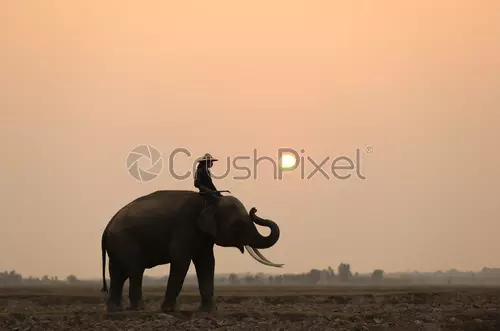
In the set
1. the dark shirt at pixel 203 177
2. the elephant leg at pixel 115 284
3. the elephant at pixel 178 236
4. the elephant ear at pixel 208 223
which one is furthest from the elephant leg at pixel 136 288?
the dark shirt at pixel 203 177

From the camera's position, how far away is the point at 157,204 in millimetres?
21031

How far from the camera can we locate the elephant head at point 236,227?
66.4ft

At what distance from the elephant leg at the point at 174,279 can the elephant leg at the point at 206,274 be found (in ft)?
1.51

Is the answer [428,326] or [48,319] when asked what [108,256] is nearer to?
[48,319]

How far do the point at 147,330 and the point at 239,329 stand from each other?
171cm

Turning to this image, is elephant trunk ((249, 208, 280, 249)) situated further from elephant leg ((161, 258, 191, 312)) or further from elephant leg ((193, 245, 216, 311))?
elephant leg ((161, 258, 191, 312))

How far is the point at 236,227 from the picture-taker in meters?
20.5

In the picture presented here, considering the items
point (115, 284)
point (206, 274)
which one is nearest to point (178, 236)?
point (206, 274)

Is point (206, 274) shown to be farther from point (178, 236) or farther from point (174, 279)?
point (178, 236)

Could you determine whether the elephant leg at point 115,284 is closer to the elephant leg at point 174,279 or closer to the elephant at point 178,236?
the elephant at point 178,236

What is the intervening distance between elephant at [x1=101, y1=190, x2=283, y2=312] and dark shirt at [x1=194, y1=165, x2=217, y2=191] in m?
0.29

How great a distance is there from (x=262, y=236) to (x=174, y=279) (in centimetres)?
225

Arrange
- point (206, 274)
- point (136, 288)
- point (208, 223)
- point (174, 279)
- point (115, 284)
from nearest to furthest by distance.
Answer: point (208, 223), point (174, 279), point (206, 274), point (136, 288), point (115, 284)

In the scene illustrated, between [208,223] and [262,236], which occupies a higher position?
[208,223]
